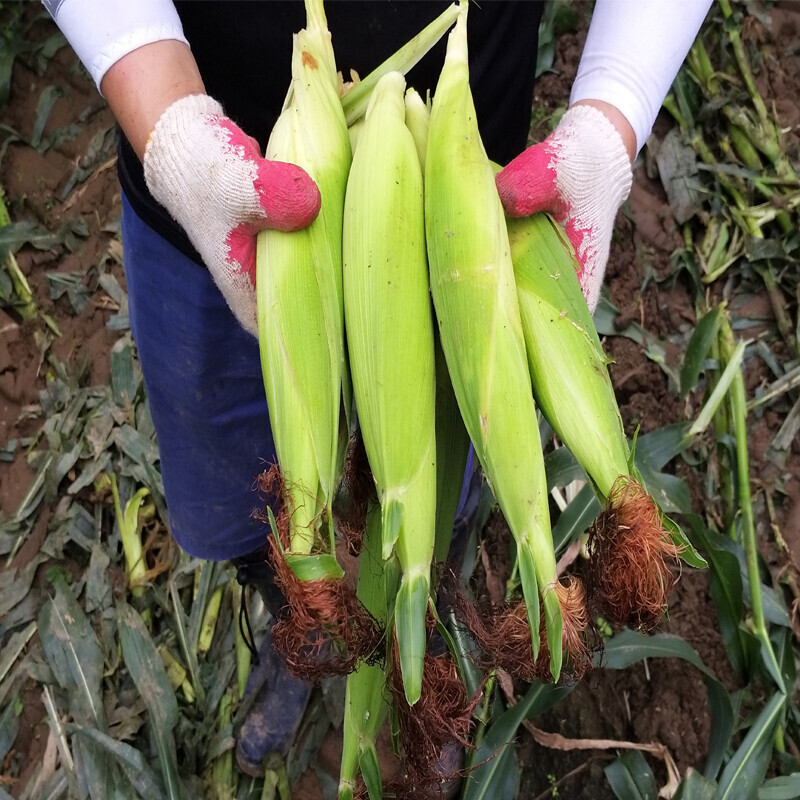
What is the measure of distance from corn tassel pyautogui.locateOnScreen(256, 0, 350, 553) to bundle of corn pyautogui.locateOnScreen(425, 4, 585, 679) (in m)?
0.10

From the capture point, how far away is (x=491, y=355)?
58 cm

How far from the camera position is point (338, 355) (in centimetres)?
63

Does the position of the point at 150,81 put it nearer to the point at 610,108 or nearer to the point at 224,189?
the point at 224,189

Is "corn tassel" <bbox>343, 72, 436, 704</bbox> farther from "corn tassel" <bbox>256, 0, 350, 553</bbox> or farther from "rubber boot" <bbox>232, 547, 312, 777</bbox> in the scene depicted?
"rubber boot" <bbox>232, 547, 312, 777</bbox>

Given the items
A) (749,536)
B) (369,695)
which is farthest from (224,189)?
(749,536)

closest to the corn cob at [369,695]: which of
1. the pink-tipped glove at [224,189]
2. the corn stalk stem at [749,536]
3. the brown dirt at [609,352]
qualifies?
the pink-tipped glove at [224,189]

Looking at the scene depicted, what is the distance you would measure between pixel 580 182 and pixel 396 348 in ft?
0.94

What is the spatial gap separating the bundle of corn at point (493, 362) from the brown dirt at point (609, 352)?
25.4 inches

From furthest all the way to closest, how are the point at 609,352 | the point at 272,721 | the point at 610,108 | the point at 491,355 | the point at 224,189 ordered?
the point at 609,352 → the point at 272,721 → the point at 610,108 → the point at 224,189 → the point at 491,355

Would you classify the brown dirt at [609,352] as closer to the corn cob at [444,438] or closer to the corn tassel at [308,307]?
the corn cob at [444,438]

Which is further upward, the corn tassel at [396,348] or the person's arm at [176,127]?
the person's arm at [176,127]

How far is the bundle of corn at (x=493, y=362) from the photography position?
572 mm

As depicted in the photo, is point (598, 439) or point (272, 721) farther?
point (272, 721)

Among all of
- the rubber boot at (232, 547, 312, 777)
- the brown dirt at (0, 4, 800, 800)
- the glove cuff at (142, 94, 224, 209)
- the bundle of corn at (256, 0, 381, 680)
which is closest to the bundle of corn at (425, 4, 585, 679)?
the bundle of corn at (256, 0, 381, 680)
